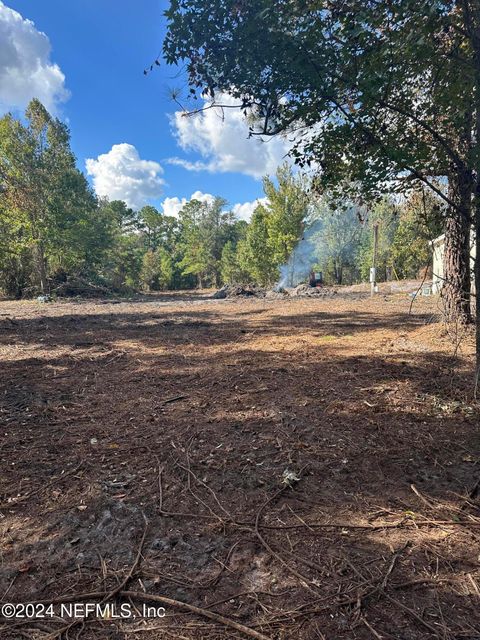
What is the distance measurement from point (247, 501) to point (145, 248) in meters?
44.2

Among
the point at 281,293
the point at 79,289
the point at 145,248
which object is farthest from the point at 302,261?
the point at 145,248

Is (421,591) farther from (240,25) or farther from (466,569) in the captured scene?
(240,25)

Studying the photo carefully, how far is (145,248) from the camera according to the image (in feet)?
143

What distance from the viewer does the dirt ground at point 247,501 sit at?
145 centimetres

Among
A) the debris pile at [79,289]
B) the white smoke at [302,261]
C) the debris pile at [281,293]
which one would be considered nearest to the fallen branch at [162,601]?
the debris pile at [281,293]

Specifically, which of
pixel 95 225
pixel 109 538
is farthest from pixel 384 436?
pixel 95 225

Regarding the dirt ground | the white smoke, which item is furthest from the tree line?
the dirt ground

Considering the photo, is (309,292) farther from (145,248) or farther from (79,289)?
(145,248)

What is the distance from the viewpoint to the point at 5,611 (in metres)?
1.48

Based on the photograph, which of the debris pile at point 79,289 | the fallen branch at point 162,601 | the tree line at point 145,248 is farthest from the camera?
the debris pile at point 79,289

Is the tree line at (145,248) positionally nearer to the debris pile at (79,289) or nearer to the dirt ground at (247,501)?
the debris pile at (79,289)

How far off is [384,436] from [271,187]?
23736 millimetres

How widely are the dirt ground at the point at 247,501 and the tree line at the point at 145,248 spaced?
192 centimetres

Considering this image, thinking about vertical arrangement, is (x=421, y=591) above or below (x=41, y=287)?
below
